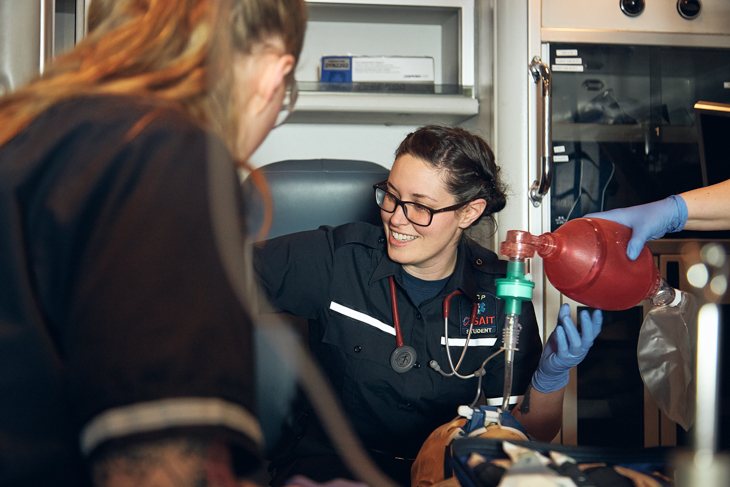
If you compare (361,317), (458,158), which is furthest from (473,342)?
(458,158)

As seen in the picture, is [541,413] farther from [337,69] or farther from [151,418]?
[337,69]

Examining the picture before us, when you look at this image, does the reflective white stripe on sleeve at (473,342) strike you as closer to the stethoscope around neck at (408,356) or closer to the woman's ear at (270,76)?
the stethoscope around neck at (408,356)

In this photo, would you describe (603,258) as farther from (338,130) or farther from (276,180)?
(338,130)

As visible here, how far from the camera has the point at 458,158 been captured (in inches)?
53.2

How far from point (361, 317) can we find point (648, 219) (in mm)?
658

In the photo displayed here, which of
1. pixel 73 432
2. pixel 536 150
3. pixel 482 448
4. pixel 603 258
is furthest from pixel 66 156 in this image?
pixel 536 150

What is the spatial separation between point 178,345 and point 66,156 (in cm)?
15

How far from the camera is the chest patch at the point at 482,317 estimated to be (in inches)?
53.4

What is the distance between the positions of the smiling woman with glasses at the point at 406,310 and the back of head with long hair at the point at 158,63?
87cm

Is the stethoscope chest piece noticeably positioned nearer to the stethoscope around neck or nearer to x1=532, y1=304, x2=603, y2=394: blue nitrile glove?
the stethoscope around neck

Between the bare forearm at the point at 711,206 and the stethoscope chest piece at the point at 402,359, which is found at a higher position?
the bare forearm at the point at 711,206

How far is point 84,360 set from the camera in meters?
0.35

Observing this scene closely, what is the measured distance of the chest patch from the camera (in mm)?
1355

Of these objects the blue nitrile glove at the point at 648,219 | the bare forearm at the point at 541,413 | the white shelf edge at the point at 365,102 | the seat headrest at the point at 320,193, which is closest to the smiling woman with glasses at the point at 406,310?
the bare forearm at the point at 541,413
